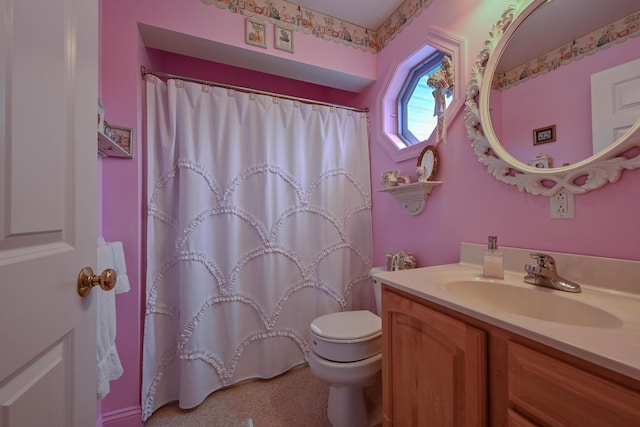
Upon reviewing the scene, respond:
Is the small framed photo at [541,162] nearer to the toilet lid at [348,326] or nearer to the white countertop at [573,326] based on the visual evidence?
the white countertop at [573,326]

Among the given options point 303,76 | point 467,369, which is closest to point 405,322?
point 467,369

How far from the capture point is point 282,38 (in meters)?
1.64

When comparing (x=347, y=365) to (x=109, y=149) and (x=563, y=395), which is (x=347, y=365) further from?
(x=109, y=149)

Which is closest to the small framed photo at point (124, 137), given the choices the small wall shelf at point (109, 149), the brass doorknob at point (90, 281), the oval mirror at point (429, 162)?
the small wall shelf at point (109, 149)

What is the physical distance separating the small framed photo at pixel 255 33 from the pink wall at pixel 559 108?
1370 millimetres

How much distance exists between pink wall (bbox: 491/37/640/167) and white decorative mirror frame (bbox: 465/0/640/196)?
41 mm

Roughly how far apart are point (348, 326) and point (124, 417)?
4.06 ft

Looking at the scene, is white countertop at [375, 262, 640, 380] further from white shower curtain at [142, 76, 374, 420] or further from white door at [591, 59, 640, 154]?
white shower curtain at [142, 76, 374, 420]

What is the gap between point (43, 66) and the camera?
19.8 inches

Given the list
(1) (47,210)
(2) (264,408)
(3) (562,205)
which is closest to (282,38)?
(1) (47,210)

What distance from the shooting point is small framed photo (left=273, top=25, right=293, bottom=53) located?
1.62 meters

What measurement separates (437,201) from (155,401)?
1953 millimetres

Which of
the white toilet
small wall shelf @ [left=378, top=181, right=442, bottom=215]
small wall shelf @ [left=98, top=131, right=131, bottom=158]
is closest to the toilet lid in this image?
the white toilet

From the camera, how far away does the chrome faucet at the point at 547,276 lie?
836mm
